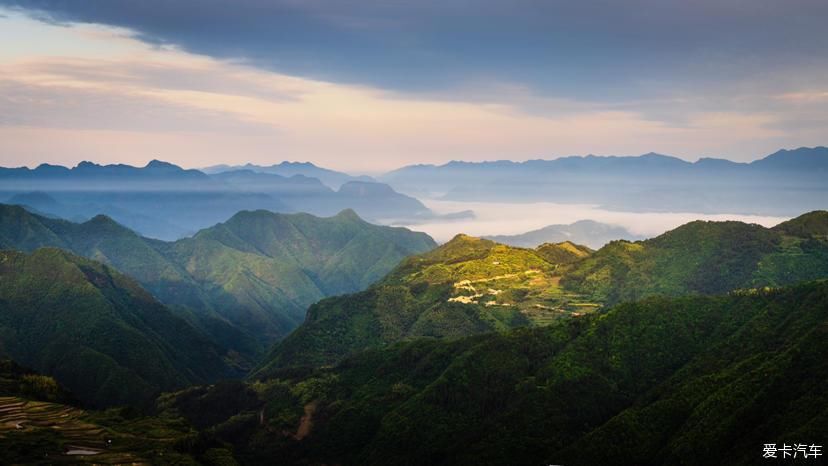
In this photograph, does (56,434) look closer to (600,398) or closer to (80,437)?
(80,437)

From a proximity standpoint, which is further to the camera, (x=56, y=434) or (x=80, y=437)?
(x=80, y=437)

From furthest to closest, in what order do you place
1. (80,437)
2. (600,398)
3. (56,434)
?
(600,398), (80,437), (56,434)

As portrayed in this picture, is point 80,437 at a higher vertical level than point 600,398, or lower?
higher

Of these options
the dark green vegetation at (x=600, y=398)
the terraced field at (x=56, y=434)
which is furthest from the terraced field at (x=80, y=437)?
the dark green vegetation at (x=600, y=398)

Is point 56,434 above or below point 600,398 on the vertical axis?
above

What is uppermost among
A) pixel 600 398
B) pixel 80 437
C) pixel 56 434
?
pixel 56 434

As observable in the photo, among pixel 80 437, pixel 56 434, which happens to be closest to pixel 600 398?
pixel 80 437

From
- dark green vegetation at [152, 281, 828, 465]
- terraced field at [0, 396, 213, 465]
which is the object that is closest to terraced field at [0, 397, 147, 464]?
terraced field at [0, 396, 213, 465]

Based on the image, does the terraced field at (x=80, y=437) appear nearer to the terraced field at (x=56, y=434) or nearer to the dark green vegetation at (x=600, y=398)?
the terraced field at (x=56, y=434)

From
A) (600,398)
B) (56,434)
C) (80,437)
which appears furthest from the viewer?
(600,398)
